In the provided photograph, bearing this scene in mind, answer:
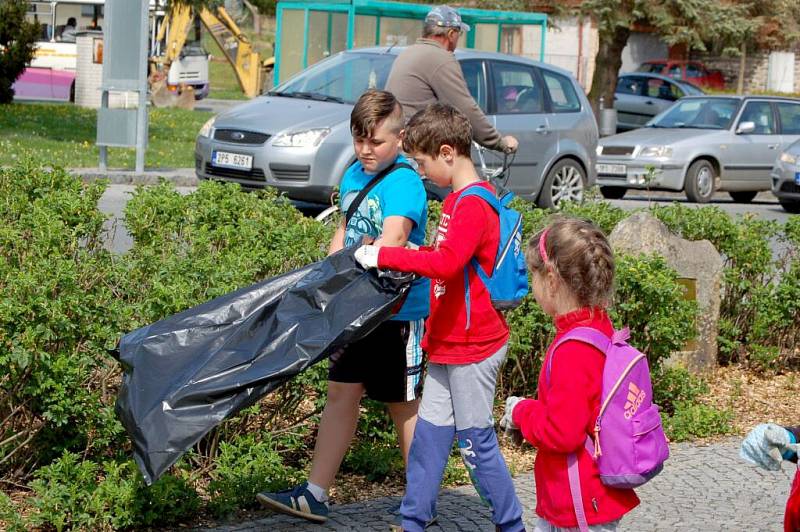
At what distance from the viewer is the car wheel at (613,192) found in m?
19.1

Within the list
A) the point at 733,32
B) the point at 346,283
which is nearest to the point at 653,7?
the point at 733,32

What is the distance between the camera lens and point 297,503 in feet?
14.5

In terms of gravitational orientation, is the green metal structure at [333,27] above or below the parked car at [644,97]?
above

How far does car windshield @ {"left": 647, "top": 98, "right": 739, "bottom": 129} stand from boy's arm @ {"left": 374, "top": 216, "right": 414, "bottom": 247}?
615 inches

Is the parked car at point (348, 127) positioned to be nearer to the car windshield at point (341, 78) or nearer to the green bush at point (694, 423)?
the car windshield at point (341, 78)

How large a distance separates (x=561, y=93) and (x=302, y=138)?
3472 millimetres

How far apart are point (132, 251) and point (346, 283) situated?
1.67 metres

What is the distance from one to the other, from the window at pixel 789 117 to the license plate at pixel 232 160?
10571 millimetres

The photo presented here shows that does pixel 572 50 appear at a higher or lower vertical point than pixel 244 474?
higher

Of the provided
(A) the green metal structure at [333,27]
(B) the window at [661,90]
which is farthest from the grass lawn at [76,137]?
(B) the window at [661,90]

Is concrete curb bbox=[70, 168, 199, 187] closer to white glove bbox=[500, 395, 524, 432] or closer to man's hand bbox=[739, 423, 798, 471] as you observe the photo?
white glove bbox=[500, 395, 524, 432]

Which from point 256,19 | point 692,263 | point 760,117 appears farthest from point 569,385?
point 256,19

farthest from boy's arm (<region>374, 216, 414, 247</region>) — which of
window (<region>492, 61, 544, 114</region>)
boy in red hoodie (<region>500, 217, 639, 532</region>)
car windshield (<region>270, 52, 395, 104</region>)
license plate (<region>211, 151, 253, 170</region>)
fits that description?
window (<region>492, 61, 544, 114</region>)

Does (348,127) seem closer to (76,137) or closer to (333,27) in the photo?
(333,27)
